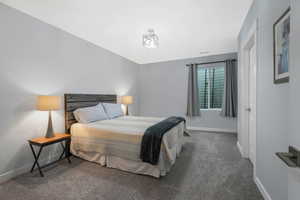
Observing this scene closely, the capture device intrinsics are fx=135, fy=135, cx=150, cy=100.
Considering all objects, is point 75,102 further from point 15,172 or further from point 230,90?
point 230,90

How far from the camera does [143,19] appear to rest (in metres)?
2.44

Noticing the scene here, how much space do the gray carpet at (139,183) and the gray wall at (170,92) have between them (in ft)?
7.28

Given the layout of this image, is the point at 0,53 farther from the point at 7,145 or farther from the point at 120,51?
the point at 120,51

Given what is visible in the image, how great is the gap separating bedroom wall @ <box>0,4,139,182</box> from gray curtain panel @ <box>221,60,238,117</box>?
13.4ft

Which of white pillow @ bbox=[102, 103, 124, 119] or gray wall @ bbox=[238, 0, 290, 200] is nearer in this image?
gray wall @ bbox=[238, 0, 290, 200]

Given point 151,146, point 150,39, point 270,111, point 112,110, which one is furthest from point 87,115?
point 270,111

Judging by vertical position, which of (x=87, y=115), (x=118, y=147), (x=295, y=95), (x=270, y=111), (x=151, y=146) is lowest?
(x=118, y=147)

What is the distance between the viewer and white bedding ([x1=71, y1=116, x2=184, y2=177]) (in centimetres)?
202

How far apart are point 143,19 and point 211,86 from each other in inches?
132

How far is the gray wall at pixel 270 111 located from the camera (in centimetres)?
122

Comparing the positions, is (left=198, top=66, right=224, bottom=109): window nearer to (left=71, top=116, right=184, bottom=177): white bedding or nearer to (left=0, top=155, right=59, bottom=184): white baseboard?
(left=71, top=116, right=184, bottom=177): white bedding

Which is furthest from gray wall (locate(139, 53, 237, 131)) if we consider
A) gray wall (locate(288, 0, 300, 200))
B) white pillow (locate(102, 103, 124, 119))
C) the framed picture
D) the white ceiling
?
gray wall (locate(288, 0, 300, 200))

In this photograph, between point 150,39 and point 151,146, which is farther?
point 150,39

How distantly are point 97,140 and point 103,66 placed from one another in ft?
7.30
